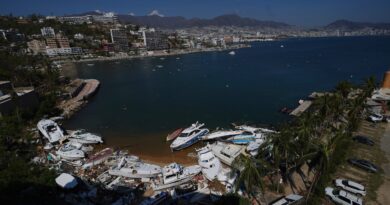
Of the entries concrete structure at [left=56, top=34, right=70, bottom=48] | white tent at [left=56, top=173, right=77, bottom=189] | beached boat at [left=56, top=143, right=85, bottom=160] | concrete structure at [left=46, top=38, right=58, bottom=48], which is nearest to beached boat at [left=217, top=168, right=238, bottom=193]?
white tent at [left=56, top=173, right=77, bottom=189]

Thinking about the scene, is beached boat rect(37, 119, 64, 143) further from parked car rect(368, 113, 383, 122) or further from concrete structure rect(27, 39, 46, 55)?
concrete structure rect(27, 39, 46, 55)

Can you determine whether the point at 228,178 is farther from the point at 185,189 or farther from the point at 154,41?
the point at 154,41

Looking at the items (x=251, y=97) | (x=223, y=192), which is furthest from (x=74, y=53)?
(x=223, y=192)

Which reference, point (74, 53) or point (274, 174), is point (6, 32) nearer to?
point (74, 53)

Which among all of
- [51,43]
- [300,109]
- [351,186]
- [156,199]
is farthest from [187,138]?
[51,43]

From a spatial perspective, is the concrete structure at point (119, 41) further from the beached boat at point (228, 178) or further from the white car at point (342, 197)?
the white car at point (342, 197)

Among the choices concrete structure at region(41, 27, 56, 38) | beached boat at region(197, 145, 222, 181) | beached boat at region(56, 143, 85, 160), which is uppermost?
concrete structure at region(41, 27, 56, 38)
